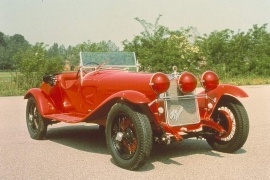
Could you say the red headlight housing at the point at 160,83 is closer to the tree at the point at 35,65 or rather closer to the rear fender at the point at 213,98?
the rear fender at the point at 213,98

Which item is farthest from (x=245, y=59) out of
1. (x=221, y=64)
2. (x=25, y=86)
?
(x=25, y=86)

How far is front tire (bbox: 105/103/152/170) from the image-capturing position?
15.6ft

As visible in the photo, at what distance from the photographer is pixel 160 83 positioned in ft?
16.8

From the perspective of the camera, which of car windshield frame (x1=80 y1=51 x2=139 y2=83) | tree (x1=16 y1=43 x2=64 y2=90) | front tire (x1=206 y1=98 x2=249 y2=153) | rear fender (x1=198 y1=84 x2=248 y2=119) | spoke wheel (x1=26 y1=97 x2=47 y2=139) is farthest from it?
tree (x1=16 y1=43 x2=64 y2=90)

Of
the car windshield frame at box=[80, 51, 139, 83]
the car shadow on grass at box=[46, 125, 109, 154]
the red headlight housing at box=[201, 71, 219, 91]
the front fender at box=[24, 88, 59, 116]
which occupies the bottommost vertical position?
the car shadow on grass at box=[46, 125, 109, 154]

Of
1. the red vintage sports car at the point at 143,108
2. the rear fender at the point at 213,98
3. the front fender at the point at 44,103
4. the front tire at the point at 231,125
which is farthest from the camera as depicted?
the front fender at the point at 44,103

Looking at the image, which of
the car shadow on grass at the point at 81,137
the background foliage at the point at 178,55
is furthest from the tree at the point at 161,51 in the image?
the car shadow on grass at the point at 81,137

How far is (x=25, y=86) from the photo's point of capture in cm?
2141

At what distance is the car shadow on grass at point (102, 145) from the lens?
5.66m

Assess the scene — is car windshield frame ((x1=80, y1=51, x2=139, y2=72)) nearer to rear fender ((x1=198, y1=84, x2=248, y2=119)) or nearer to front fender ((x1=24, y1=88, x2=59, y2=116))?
front fender ((x1=24, y1=88, x2=59, y2=116))

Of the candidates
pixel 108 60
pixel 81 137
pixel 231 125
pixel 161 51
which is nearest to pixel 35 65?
pixel 161 51

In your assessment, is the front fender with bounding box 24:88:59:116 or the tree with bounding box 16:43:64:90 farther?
the tree with bounding box 16:43:64:90

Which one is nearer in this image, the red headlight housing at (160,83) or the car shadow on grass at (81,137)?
the red headlight housing at (160,83)

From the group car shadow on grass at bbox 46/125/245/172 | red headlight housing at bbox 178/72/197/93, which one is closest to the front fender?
car shadow on grass at bbox 46/125/245/172
